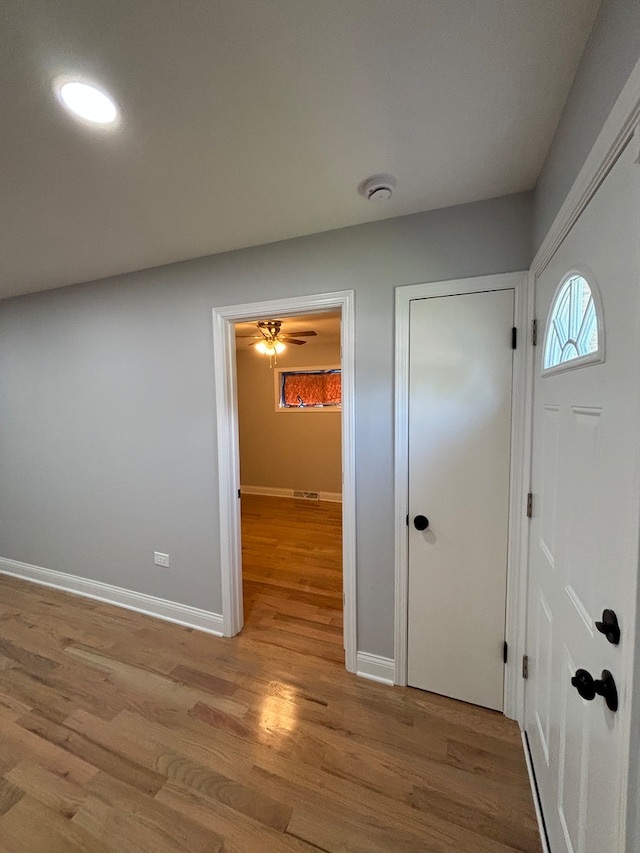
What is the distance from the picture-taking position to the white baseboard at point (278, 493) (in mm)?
5212

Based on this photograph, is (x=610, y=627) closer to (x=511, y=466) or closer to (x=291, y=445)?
(x=511, y=466)

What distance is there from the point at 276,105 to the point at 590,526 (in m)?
1.50

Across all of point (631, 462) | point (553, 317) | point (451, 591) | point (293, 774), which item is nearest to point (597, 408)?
point (631, 462)

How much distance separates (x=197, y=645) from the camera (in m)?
2.11

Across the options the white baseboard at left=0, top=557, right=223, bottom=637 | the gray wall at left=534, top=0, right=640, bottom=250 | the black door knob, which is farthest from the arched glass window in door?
the white baseboard at left=0, top=557, right=223, bottom=637

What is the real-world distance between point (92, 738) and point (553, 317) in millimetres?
2665

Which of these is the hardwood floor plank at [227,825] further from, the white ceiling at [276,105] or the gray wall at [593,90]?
the white ceiling at [276,105]

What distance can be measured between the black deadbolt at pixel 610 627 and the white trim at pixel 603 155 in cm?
95

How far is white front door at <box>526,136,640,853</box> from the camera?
62 cm

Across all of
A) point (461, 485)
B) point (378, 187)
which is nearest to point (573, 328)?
point (461, 485)

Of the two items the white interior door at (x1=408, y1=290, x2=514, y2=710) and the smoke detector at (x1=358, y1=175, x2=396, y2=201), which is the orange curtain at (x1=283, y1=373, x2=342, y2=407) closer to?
the white interior door at (x1=408, y1=290, x2=514, y2=710)

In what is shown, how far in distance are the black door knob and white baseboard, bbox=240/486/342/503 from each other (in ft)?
14.6

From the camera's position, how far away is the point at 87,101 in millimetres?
977

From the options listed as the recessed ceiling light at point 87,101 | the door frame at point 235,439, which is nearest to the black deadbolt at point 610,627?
the door frame at point 235,439
